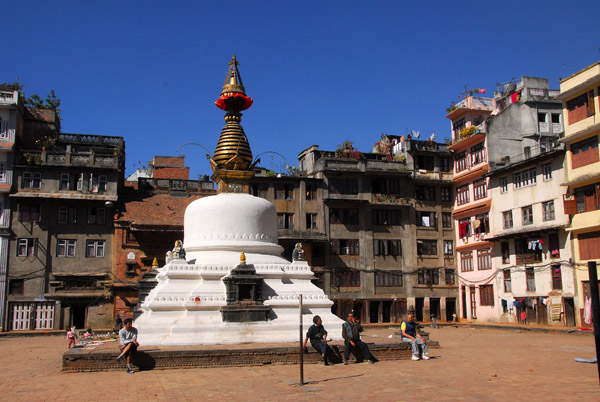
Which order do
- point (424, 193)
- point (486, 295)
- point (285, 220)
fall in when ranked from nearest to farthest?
point (486, 295), point (285, 220), point (424, 193)

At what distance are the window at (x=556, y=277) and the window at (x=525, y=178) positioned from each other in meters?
6.92

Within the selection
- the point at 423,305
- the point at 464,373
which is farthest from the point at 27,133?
the point at 464,373

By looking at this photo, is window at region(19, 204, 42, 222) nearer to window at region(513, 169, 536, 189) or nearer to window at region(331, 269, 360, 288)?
window at region(331, 269, 360, 288)

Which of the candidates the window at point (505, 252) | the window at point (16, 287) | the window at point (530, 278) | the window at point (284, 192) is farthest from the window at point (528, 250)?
the window at point (16, 287)

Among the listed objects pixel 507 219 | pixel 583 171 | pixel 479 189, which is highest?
pixel 479 189

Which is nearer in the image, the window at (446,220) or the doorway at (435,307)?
the doorway at (435,307)

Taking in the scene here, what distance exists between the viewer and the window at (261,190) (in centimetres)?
5278

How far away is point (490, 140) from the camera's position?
51.9 meters

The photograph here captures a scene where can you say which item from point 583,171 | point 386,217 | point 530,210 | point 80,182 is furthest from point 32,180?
point 583,171

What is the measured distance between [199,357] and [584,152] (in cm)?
3293

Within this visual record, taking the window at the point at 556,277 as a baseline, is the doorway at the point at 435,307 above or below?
below

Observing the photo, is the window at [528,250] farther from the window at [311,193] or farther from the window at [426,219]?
the window at [311,193]

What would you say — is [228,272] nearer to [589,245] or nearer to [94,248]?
[589,245]

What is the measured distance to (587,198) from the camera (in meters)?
40.0
